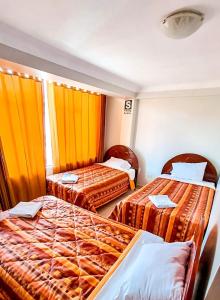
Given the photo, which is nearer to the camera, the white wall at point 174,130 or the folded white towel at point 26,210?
the folded white towel at point 26,210

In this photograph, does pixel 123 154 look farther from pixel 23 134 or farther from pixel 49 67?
pixel 49 67

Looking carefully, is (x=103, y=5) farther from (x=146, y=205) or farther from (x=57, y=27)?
(x=146, y=205)

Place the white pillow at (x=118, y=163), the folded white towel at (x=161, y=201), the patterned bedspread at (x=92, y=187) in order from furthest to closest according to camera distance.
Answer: the white pillow at (x=118, y=163) < the patterned bedspread at (x=92, y=187) < the folded white towel at (x=161, y=201)

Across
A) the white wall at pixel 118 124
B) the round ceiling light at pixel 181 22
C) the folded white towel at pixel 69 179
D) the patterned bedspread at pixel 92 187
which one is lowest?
the patterned bedspread at pixel 92 187

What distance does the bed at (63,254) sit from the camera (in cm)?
97

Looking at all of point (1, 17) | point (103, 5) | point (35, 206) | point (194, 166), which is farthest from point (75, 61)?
point (194, 166)

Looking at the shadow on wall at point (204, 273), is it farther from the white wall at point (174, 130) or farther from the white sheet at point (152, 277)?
the white wall at point (174, 130)

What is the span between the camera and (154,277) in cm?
87

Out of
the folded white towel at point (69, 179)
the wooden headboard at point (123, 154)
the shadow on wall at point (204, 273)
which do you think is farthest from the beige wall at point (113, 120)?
the shadow on wall at point (204, 273)

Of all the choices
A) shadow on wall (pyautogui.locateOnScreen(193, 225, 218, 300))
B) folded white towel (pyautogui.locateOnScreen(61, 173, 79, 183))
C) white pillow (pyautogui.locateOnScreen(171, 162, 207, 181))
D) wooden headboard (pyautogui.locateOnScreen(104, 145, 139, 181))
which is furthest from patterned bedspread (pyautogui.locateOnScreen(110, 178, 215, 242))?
wooden headboard (pyautogui.locateOnScreen(104, 145, 139, 181))

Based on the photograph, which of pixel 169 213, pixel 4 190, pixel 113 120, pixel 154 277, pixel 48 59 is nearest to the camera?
pixel 154 277

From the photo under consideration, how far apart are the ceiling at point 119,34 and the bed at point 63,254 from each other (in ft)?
5.20

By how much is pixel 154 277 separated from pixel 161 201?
130 cm

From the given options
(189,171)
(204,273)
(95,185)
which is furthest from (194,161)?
(204,273)
